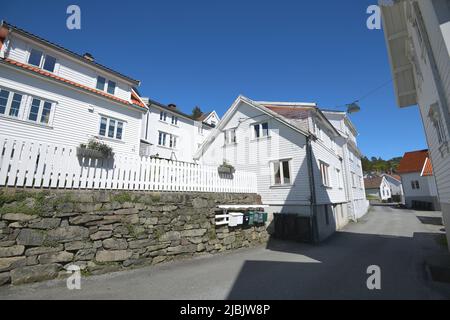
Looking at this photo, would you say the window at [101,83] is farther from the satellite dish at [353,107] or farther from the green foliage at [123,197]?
the satellite dish at [353,107]

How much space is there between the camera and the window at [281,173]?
13.9 m

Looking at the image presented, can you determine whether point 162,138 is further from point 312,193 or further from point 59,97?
point 312,193

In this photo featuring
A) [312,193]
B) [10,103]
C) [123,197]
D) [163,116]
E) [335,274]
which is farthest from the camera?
[163,116]

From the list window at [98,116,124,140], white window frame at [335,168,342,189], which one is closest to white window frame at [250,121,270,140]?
white window frame at [335,168,342,189]

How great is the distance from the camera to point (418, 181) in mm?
33750

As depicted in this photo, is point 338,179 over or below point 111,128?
below

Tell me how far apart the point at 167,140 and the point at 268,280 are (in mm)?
22653

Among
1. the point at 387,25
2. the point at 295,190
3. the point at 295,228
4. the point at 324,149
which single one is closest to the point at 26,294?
the point at 295,228

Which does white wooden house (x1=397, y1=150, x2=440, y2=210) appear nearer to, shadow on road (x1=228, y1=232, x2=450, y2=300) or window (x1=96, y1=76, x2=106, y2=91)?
shadow on road (x1=228, y1=232, x2=450, y2=300)

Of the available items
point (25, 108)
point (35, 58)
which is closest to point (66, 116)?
point (25, 108)

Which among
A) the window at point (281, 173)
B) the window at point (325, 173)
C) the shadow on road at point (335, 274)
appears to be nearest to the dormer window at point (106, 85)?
the window at point (281, 173)

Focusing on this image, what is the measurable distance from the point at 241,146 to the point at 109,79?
11.8 metres

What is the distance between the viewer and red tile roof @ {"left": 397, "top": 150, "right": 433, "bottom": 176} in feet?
107

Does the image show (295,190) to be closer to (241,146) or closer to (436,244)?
(241,146)
